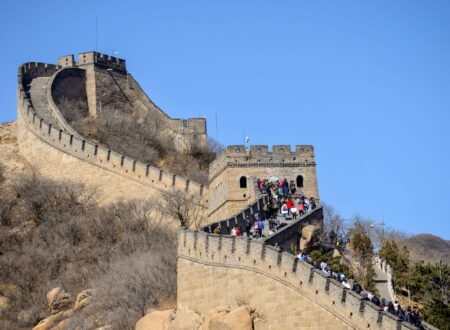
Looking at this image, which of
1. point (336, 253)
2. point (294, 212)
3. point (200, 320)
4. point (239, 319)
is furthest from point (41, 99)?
point (239, 319)

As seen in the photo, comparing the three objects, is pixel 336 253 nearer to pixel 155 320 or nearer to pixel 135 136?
pixel 155 320

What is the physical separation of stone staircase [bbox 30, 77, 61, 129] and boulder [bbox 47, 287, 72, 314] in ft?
48.6

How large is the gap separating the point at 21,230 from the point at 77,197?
9.23ft

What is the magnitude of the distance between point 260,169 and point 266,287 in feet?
48.9

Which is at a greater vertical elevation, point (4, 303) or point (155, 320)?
point (4, 303)

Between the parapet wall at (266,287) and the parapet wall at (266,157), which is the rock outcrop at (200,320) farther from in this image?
the parapet wall at (266,157)

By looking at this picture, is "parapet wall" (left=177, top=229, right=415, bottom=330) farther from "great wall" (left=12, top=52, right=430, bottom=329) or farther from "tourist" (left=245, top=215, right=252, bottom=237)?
"tourist" (left=245, top=215, right=252, bottom=237)

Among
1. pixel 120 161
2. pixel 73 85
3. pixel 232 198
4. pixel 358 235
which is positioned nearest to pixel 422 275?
pixel 358 235

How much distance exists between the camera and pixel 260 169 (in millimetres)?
54719

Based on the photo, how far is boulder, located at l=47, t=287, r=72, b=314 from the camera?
51062mm

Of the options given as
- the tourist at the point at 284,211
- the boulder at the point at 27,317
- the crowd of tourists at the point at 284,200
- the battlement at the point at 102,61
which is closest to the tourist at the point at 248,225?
the crowd of tourists at the point at 284,200

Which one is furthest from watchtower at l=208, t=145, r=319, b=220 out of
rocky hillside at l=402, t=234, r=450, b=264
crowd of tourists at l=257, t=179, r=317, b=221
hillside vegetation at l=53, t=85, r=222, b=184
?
rocky hillside at l=402, t=234, r=450, b=264

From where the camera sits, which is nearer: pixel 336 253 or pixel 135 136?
pixel 336 253

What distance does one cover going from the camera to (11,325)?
51438 millimetres
